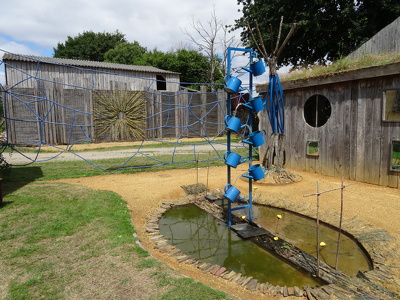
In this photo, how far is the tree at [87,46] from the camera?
38781 millimetres

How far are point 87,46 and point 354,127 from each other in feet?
131

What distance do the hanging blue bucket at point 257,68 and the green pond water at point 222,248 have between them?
7.85 feet

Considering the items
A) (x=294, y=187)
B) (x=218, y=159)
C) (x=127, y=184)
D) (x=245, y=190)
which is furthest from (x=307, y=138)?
(x=127, y=184)

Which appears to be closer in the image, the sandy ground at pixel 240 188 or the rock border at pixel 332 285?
the rock border at pixel 332 285

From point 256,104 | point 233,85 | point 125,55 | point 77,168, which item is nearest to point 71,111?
point 77,168

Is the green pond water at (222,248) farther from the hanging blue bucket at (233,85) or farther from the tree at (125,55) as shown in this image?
the tree at (125,55)

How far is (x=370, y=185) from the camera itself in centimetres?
620

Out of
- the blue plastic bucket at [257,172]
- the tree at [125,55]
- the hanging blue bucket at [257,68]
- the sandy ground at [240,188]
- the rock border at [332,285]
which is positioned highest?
the tree at [125,55]

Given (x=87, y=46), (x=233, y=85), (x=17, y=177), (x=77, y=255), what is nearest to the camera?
(x=77, y=255)

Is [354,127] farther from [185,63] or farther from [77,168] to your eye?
[185,63]

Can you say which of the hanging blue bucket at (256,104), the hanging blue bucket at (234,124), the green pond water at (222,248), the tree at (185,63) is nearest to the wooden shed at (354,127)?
the hanging blue bucket at (256,104)

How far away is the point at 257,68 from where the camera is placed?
13.3 feet

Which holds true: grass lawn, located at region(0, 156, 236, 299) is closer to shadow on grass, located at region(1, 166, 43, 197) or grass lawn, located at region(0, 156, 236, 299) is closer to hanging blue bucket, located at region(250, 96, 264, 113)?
shadow on grass, located at region(1, 166, 43, 197)

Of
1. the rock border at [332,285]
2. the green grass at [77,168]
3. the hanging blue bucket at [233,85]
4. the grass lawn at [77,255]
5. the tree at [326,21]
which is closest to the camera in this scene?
the grass lawn at [77,255]
